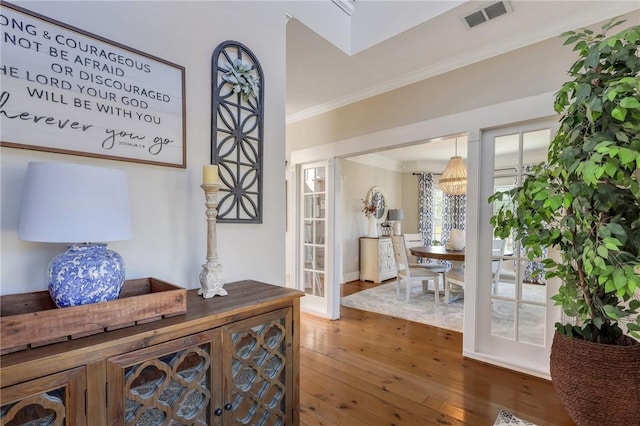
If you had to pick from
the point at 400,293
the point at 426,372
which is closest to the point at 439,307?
the point at 400,293

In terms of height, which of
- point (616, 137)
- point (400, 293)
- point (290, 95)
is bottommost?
point (400, 293)

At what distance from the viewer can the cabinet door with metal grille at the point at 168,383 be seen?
866 millimetres

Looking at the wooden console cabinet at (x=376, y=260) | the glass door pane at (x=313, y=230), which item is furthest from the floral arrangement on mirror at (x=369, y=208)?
the glass door pane at (x=313, y=230)

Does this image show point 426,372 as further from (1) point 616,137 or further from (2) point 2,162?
(2) point 2,162

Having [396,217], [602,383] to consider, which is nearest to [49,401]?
[602,383]

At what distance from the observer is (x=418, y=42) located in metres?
2.41

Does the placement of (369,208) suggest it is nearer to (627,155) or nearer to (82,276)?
(627,155)

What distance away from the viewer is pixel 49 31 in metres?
1.07

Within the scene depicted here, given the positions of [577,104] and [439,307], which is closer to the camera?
[577,104]

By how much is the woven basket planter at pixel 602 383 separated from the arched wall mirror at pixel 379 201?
4.83m

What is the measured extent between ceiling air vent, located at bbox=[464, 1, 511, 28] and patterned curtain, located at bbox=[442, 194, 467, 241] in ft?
17.5

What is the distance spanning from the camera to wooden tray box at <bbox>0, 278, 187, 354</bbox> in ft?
2.47

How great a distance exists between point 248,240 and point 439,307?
3.38m

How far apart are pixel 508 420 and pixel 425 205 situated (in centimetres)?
545
